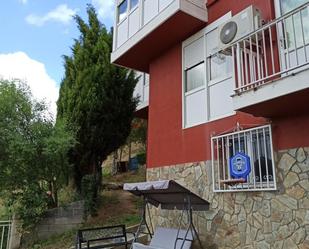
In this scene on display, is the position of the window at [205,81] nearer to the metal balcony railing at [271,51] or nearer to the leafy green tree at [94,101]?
the metal balcony railing at [271,51]

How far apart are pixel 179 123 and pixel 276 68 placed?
3.11 metres

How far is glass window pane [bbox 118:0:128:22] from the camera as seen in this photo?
1124cm

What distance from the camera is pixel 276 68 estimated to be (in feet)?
22.1

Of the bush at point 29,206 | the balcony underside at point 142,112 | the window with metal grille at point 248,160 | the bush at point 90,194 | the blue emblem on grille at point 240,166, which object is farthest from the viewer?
the balcony underside at point 142,112

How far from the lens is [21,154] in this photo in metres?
11.5

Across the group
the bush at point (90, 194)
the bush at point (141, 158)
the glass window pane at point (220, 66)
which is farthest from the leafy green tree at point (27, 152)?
the bush at point (141, 158)

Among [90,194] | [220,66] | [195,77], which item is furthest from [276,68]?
[90,194]

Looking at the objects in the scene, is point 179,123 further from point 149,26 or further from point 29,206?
point 29,206

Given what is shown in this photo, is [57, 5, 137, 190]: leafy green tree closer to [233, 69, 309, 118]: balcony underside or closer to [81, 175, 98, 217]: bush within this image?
[81, 175, 98, 217]: bush

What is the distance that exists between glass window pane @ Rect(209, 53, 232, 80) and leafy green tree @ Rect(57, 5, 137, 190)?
540 cm

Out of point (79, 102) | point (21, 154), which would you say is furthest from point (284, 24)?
point (21, 154)

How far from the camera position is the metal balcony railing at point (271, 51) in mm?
6406

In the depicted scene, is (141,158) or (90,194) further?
(141,158)

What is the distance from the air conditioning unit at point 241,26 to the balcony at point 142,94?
681cm
